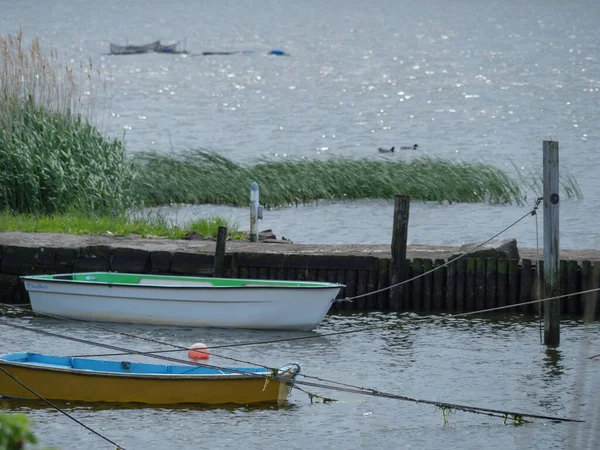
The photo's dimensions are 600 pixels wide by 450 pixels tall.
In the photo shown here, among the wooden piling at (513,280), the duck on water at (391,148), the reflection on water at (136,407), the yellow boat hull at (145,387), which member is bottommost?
the reflection on water at (136,407)

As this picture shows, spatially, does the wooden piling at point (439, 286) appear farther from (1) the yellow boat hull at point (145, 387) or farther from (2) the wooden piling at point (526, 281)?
(1) the yellow boat hull at point (145, 387)

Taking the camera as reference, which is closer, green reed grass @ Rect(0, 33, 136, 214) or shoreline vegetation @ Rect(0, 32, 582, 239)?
shoreline vegetation @ Rect(0, 32, 582, 239)

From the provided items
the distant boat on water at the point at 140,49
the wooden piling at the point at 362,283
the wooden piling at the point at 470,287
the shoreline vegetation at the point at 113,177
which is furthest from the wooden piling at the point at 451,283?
the distant boat on water at the point at 140,49

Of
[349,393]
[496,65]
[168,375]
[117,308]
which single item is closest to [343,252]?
[117,308]

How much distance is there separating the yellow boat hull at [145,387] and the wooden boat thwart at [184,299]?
3301 millimetres

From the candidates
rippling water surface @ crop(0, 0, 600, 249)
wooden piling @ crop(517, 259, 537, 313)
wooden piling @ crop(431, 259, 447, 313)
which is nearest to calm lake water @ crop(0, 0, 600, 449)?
rippling water surface @ crop(0, 0, 600, 249)

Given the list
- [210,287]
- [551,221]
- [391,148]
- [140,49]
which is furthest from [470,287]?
[140,49]

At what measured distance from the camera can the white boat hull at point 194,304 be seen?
16344 mm

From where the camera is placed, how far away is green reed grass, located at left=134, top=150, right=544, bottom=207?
89.9 ft

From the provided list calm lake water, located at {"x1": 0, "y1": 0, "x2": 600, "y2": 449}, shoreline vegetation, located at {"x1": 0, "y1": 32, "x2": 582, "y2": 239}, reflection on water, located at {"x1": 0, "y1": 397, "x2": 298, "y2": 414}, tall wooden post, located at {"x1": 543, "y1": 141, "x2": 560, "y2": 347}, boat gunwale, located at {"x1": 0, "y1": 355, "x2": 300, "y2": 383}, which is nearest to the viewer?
calm lake water, located at {"x1": 0, "y1": 0, "x2": 600, "y2": 449}

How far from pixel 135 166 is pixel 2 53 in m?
4.20

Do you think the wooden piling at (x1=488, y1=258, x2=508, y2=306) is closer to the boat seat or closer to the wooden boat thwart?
the wooden boat thwart

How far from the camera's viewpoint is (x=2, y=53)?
22.5 meters

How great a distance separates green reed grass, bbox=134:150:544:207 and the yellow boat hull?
13.8 m
